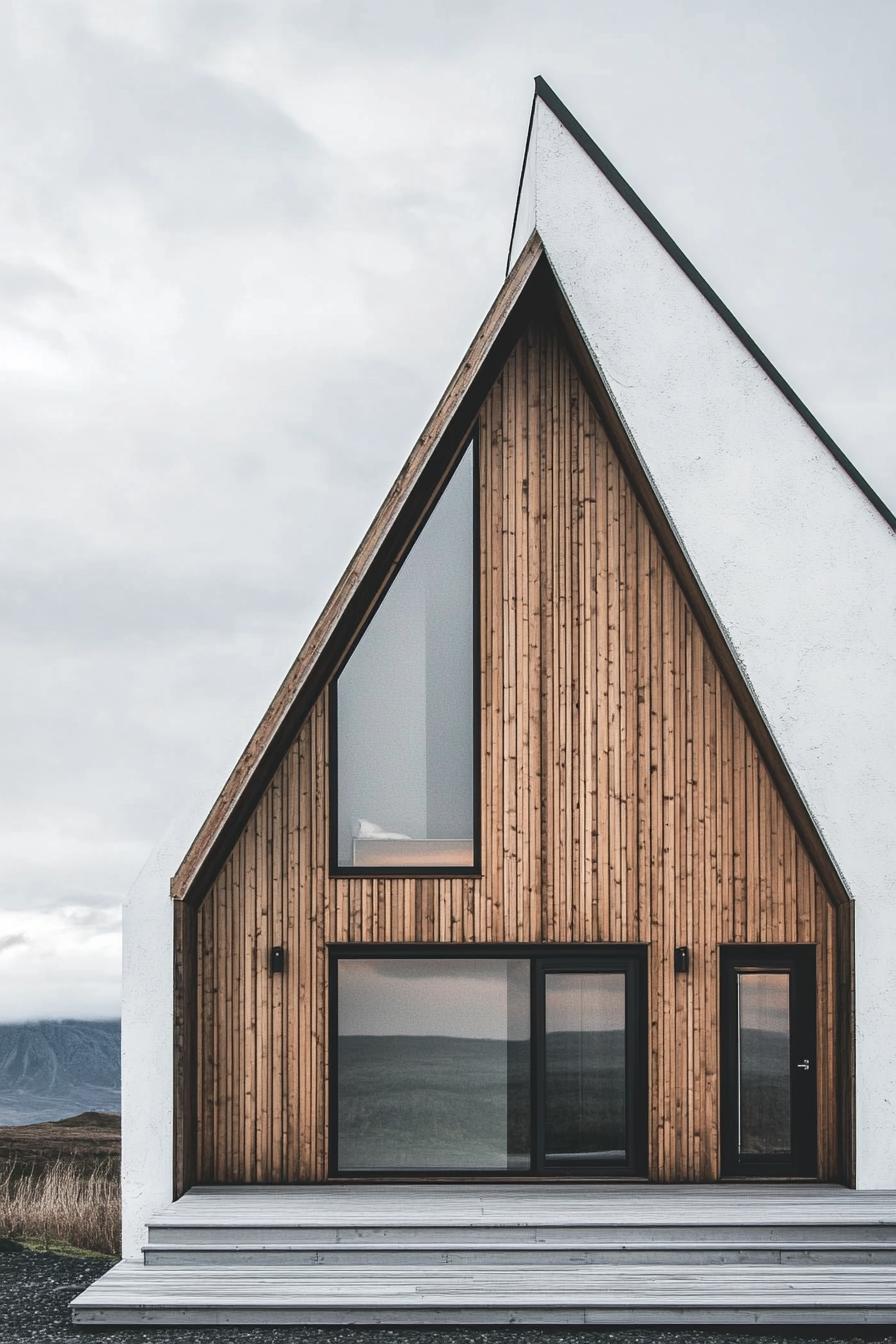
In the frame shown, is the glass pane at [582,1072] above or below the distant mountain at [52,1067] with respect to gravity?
above

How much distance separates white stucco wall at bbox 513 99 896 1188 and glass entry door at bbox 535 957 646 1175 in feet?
5.14

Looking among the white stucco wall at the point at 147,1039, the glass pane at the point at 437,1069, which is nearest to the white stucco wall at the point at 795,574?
the glass pane at the point at 437,1069

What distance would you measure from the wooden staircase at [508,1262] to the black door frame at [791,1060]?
0.44 meters

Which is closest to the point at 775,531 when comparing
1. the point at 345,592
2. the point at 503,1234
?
the point at 345,592

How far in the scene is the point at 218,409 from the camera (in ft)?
47.2

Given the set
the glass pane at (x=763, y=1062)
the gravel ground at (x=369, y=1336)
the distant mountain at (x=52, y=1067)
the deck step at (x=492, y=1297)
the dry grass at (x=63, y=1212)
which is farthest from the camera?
the distant mountain at (x=52, y=1067)

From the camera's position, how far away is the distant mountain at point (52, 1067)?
102 ft

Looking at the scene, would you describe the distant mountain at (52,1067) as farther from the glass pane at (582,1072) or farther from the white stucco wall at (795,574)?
the white stucco wall at (795,574)

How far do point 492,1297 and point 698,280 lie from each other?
6.76 m

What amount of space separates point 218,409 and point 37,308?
421 cm

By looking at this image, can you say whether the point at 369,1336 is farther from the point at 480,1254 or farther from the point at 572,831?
the point at 572,831

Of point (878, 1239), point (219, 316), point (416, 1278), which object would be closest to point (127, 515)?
point (219, 316)

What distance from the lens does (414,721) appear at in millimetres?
7980

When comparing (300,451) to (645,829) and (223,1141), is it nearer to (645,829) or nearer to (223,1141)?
(645,829)
